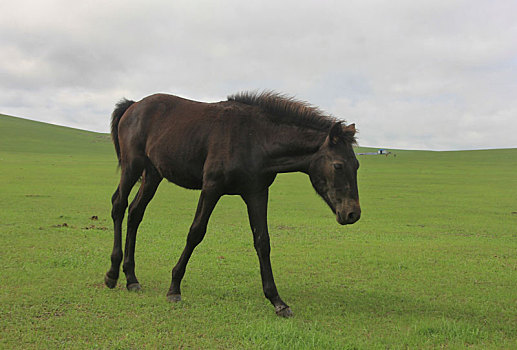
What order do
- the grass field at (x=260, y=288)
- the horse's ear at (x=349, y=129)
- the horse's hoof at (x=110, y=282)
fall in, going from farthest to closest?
the horse's hoof at (x=110, y=282), the horse's ear at (x=349, y=129), the grass field at (x=260, y=288)

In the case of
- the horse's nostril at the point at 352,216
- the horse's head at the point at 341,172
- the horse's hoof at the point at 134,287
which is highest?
the horse's head at the point at 341,172

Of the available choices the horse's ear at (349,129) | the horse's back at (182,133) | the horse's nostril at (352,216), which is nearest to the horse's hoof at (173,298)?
the horse's back at (182,133)

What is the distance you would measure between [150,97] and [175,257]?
318 cm

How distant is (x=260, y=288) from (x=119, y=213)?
8.38 ft

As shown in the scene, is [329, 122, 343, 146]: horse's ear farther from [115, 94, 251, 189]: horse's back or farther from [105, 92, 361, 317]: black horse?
[115, 94, 251, 189]: horse's back

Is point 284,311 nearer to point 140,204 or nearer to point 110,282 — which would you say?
point 110,282

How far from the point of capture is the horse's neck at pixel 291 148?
219 inches

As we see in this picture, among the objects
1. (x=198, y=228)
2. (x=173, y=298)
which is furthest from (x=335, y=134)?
(x=173, y=298)

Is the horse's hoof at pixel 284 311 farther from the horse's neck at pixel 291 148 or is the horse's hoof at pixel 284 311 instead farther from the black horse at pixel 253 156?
the horse's neck at pixel 291 148

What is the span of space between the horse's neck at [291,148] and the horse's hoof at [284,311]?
1734mm

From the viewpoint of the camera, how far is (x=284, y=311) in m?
5.24

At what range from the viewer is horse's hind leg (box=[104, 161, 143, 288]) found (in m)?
6.35

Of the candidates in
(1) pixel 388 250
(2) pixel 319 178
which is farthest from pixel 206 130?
(1) pixel 388 250

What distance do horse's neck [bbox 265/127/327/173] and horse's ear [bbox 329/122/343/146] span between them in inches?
9.8
